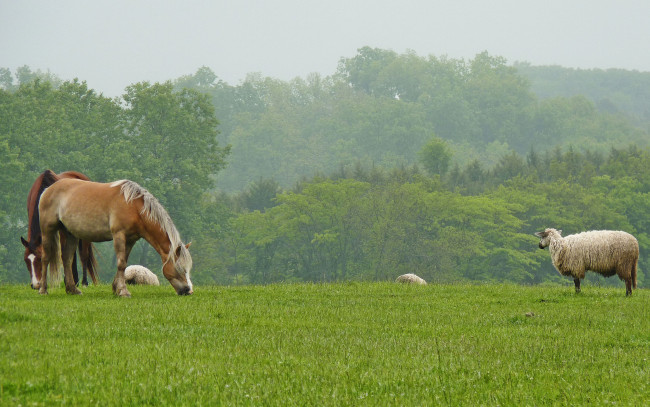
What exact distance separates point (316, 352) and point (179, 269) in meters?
8.94

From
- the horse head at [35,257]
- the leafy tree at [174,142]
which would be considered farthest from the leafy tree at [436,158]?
the horse head at [35,257]

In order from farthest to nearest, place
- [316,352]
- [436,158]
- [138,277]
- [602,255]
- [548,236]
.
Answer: [436,158] → [138,277] → [548,236] → [602,255] → [316,352]

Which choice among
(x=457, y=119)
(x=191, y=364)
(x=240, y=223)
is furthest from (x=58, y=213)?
(x=457, y=119)

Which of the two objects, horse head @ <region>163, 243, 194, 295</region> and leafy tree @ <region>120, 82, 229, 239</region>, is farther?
leafy tree @ <region>120, 82, 229, 239</region>

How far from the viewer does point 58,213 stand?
60.5ft

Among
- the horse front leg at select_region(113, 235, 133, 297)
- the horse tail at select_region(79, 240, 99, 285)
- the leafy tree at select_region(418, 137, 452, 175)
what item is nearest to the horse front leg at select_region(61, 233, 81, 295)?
the horse front leg at select_region(113, 235, 133, 297)

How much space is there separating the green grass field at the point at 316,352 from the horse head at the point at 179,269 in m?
0.92

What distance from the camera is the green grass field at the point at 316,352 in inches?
314

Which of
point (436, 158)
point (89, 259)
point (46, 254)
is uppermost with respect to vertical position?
point (436, 158)

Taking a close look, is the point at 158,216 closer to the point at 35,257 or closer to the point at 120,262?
the point at 120,262

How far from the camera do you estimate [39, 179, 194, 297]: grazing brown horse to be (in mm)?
18297

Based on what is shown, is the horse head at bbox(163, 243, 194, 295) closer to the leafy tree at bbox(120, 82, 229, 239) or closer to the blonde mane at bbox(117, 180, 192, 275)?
the blonde mane at bbox(117, 180, 192, 275)

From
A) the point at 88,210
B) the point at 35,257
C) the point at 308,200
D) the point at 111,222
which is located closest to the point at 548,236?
the point at 111,222

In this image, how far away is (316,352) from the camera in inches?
424
